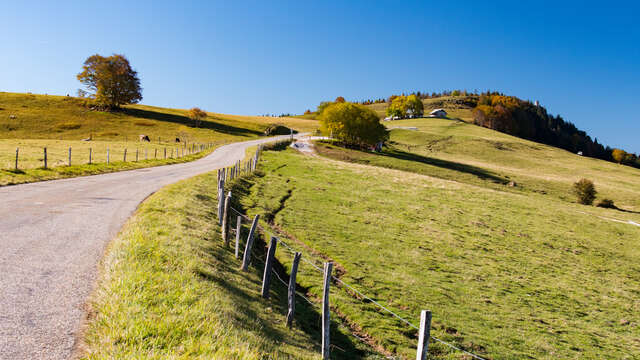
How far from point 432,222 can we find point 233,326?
23.2 meters

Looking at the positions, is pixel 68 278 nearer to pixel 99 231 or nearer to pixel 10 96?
pixel 99 231

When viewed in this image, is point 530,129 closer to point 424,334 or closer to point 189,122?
point 189,122

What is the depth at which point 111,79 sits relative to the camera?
356ft

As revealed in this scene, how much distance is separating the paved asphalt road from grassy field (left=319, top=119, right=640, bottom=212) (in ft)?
169

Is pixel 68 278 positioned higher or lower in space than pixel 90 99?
lower

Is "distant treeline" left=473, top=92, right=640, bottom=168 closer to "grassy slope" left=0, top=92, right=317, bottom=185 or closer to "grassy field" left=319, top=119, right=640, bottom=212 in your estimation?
"grassy field" left=319, top=119, right=640, bottom=212

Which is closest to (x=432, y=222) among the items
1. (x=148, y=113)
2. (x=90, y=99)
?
(x=148, y=113)

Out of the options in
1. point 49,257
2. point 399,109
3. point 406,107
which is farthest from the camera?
point 406,107

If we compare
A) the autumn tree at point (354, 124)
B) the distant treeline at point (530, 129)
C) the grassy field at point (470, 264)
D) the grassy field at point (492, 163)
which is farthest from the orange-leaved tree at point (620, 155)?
the grassy field at point (470, 264)

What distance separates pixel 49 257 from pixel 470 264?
1986cm

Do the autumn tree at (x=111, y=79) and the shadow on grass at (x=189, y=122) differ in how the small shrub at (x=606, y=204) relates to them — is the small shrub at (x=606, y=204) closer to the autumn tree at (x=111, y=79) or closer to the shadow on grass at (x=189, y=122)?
the shadow on grass at (x=189, y=122)

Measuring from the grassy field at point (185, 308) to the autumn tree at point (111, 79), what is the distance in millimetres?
113881

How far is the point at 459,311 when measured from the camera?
14.5m

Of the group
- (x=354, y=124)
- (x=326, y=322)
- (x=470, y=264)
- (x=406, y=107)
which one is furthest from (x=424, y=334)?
(x=406, y=107)
